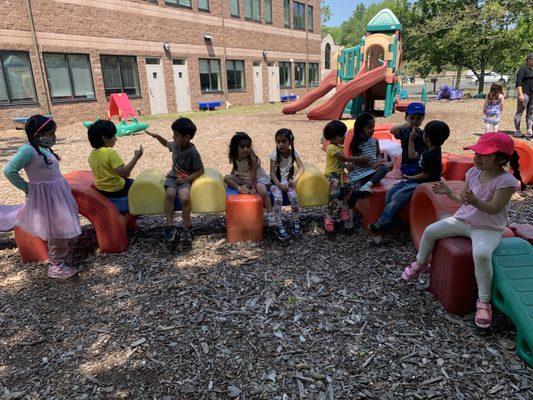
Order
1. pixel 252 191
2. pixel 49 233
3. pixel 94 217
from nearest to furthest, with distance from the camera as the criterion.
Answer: pixel 49 233, pixel 94 217, pixel 252 191

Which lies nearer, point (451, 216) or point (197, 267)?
point (451, 216)

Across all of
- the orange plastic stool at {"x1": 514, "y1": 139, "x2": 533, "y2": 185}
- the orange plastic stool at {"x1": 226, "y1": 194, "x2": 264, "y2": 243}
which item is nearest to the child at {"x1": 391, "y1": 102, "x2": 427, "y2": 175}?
the orange plastic stool at {"x1": 226, "y1": 194, "x2": 264, "y2": 243}

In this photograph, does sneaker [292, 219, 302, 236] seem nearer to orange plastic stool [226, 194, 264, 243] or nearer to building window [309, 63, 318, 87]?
orange plastic stool [226, 194, 264, 243]

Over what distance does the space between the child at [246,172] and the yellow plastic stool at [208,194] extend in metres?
0.22

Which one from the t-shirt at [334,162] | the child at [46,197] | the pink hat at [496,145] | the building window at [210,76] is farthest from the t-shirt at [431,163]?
the building window at [210,76]

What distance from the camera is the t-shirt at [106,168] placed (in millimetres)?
4141

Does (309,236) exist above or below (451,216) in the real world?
below

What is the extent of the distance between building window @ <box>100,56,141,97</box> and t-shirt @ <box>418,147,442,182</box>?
17.5m

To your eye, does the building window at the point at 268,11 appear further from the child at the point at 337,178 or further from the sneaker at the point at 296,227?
the sneaker at the point at 296,227

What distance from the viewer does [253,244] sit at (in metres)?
4.44

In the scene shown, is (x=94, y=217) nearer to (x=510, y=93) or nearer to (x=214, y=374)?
(x=214, y=374)

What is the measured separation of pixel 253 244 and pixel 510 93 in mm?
28737

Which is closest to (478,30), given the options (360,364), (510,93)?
(510,93)

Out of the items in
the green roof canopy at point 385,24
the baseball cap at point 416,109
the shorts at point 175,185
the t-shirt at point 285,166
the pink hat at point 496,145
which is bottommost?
the shorts at point 175,185
